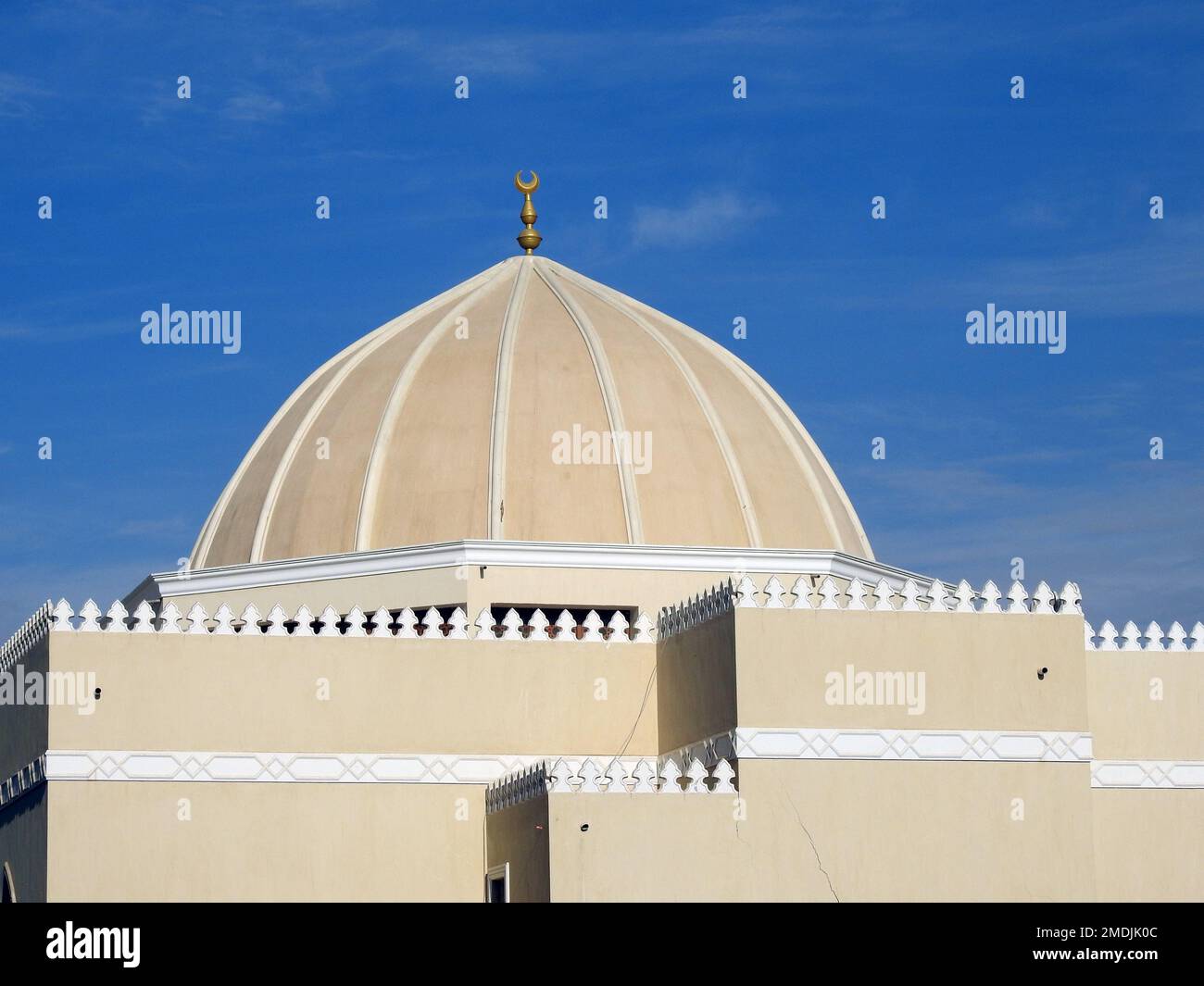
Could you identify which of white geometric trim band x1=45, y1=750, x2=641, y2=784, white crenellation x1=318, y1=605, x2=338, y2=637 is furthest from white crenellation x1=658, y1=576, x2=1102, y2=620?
white crenellation x1=318, y1=605, x2=338, y2=637

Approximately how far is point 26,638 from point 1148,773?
11.8 metres

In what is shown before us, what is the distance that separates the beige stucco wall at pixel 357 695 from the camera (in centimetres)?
2170

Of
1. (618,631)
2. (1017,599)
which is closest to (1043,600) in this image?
(1017,599)

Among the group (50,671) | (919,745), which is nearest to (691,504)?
(919,745)

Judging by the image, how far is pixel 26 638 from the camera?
76.4 feet

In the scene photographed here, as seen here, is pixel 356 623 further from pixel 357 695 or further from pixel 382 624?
pixel 357 695

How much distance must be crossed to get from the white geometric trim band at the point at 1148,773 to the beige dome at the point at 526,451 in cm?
493

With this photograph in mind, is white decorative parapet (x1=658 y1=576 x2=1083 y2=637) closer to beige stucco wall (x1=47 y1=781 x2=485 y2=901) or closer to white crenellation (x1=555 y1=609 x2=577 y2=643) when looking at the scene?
white crenellation (x1=555 y1=609 x2=577 y2=643)

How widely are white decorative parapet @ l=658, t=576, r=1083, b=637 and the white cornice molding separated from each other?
2.16 m

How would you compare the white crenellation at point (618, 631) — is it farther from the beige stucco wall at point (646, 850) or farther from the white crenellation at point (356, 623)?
the beige stucco wall at point (646, 850)
